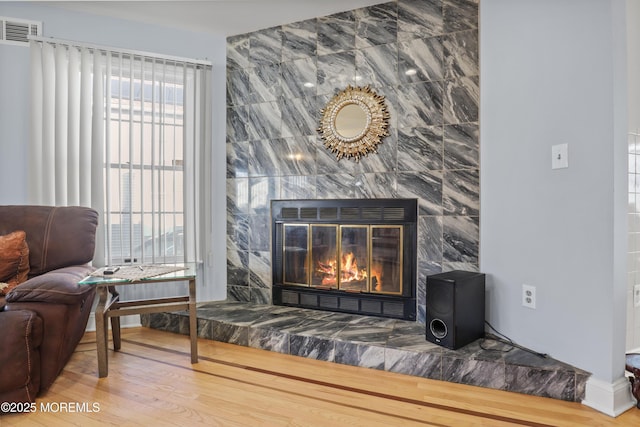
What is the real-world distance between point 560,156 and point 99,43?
3.37m

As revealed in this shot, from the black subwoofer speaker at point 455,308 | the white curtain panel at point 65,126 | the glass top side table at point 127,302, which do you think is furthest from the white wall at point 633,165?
the white curtain panel at point 65,126

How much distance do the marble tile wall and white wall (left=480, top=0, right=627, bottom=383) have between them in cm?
16

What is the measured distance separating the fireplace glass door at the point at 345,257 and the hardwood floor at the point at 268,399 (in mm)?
712

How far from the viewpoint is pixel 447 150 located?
8.16ft

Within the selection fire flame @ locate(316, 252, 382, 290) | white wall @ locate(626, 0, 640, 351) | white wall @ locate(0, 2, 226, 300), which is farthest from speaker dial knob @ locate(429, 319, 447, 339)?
white wall @ locate(0, 2, 226, 300)

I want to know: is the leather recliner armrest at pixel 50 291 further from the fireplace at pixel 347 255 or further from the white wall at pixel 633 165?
the white wall at pixel 633 165

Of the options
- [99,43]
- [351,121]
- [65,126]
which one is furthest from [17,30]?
[351,121]

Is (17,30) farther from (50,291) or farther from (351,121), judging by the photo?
(351,121)

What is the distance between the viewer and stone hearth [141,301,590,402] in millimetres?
1821

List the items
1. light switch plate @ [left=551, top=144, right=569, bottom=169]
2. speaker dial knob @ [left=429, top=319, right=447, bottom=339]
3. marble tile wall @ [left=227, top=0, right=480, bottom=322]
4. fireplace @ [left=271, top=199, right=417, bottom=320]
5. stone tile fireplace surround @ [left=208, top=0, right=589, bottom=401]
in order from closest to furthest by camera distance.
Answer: light switch plate @ [left=551, top=144, right=569, bottom=169], speaker dial knob @ [left=429, top=319, right=447, bottom=339], stone tile fireplace surround @ [left=208, top=0, right=589, bottom=401], marble tile wall @ [left=227, top=0, right=480, bottom=322], fireplace @ [left=271, top=199, right=417, bottom=320]

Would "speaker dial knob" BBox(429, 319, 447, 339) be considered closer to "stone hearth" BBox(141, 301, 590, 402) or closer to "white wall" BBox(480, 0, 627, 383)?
"stone hearth" BBox(141, 301, 590, 402)

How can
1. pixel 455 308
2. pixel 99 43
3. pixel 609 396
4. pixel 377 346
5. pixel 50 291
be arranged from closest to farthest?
pixel 609 396 < pixel 50 291 < pixel 455 308 < pixel 377 346 < pixel 99 43

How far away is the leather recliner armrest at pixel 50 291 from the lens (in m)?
1.73

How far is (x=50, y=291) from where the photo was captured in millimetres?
1764
